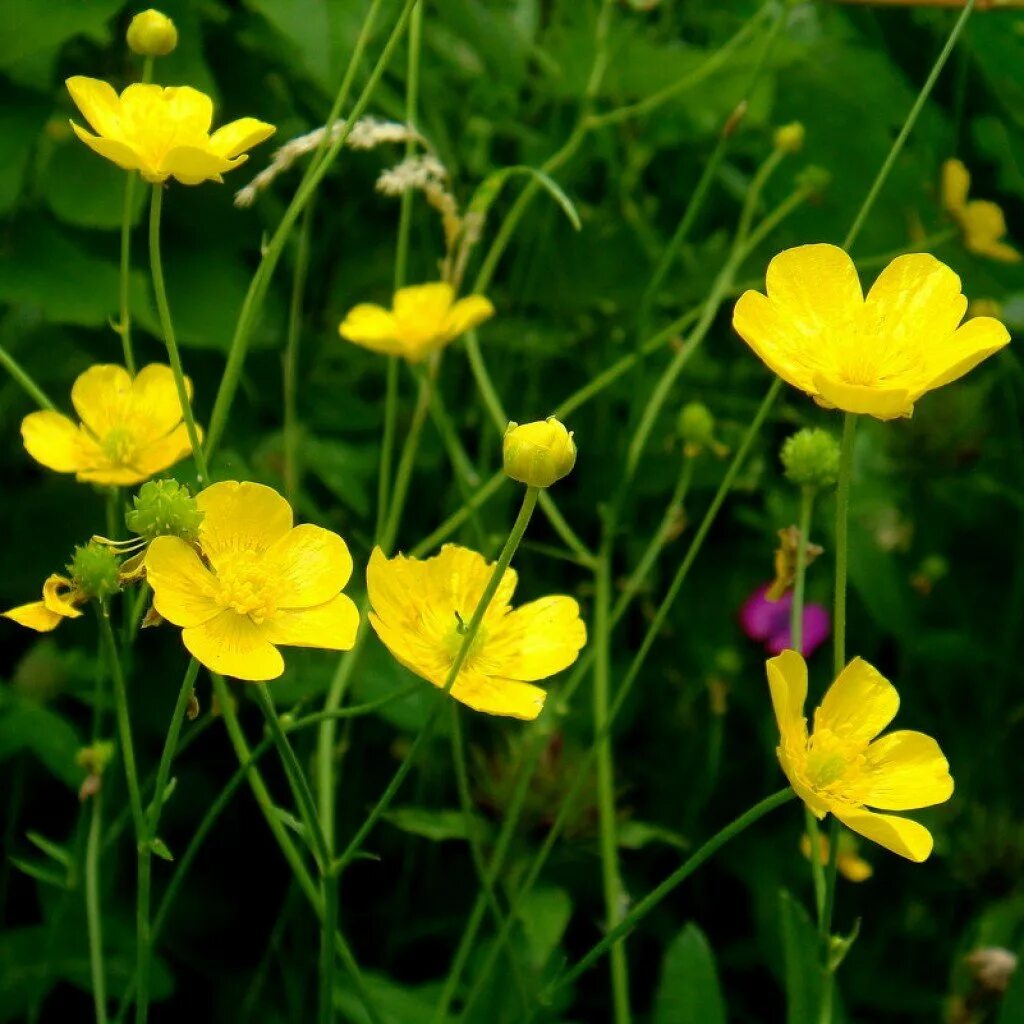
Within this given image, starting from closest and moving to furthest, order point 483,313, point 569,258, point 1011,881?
point 483,313 → point 1011,881 → point 569,258

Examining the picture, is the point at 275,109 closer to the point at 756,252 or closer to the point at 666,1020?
the point at 756,252

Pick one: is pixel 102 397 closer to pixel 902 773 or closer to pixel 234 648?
pixel 234 648

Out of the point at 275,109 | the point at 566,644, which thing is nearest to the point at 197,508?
the point at 566,644

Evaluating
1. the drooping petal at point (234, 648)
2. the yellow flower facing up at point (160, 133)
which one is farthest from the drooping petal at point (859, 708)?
the yellow flower facing up at point (160, 133)

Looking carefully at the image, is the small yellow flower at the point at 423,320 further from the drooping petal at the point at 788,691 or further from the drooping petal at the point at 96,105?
the drooping petal at the point at 788,691

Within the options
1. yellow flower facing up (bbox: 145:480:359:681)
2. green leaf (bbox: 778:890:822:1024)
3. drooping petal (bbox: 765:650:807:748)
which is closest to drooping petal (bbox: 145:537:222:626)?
yellow flower facing up (bbox: 145:480:359:681)
